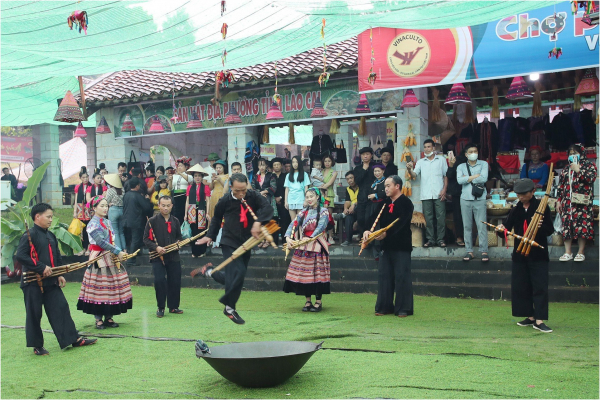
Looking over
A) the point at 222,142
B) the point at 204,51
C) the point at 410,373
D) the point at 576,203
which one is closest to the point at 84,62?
the point at 204,51

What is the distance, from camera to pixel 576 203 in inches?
360

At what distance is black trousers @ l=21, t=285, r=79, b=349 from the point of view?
681cm

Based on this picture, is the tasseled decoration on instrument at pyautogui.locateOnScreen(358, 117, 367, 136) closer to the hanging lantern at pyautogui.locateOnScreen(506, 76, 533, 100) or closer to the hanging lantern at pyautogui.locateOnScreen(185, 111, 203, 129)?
the hanging lantern at pyautogui.locateOnScreen(506, 76, 533, 100)

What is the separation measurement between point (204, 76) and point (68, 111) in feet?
14.6

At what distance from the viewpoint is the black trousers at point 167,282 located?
29.2 feet

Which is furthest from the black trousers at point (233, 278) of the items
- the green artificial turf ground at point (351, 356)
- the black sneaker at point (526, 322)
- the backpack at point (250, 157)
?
the backpack at point (250, 157)

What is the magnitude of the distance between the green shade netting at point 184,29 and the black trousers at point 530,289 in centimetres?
287

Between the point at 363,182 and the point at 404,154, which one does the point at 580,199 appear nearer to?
the point at 404,154

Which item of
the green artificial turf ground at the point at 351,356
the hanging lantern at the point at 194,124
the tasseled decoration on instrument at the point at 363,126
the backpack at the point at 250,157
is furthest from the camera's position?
the hanging lantern at the point at 194,124

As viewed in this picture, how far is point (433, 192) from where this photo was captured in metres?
10.7

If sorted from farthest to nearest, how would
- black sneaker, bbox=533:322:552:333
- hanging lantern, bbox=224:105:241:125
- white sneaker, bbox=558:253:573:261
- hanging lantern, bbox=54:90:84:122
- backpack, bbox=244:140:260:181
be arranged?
backpack, bbox=244:140:260:181 → hanging lantern, bbox=224:105:241:125 → hanging lantern, bbox=54:90:84:122 → white sneaker, bbox=558:253:573:261 → black sneaker, bbox=533:322:552:333

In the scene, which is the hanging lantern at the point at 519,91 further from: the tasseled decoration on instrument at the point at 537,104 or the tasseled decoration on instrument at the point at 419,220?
the tasseled decoration on instrument at the point at 419,220

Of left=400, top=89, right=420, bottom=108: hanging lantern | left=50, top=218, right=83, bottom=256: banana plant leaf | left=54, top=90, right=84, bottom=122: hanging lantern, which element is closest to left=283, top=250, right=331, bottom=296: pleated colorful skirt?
left=400, top=89, right=420, bottom=108: hanging lantern

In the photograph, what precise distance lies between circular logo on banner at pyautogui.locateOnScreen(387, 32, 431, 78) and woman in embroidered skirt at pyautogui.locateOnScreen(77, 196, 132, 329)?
16.9 feet
